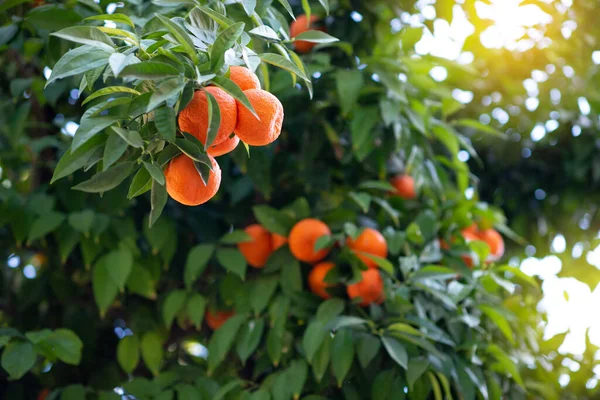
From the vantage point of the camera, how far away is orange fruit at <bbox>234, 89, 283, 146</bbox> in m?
0.69

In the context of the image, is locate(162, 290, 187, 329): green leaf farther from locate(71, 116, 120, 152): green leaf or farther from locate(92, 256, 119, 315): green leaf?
locate(71, 116, 120, 152): green leaf

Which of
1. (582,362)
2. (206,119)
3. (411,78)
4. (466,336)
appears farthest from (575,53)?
(206,119)

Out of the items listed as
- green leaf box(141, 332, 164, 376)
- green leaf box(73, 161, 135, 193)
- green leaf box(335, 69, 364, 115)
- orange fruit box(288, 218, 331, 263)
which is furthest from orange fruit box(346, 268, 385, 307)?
green leaf box(73, 161, 135, 193)

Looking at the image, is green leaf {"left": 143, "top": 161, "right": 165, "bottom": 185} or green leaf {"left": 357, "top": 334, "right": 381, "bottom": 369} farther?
green leaf {"left": 357, "top": 334, "right": 381, "bottom": 369}

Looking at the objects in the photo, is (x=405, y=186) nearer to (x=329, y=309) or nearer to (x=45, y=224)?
(x=329, y=309)

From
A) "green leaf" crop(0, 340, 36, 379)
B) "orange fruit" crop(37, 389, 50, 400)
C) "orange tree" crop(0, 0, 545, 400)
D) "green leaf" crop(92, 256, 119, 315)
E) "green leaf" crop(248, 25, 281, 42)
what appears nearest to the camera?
"green leaf" crop(248, 25, 281, 42)

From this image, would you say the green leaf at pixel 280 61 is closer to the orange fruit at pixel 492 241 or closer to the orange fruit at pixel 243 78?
the orange fruit at pixel 243 78

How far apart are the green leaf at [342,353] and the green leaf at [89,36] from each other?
2.28ft

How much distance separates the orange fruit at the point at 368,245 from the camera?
1.32 meters

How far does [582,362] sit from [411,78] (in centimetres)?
86

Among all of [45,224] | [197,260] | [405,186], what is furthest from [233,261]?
[405,186]

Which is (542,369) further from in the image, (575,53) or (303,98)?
(575,53)

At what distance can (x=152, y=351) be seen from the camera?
4.61 ft

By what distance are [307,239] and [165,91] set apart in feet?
2.39
